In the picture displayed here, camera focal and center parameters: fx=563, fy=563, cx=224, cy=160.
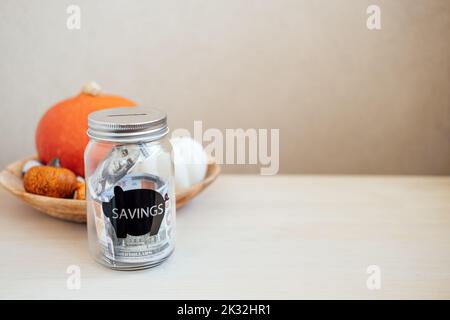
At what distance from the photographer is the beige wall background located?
3.56 feet

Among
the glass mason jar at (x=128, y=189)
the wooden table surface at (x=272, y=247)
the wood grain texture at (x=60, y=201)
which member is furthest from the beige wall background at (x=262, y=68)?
the glass mason jar at (x=128, y=189)

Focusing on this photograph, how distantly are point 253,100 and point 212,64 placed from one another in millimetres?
110

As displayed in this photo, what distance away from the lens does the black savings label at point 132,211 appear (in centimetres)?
64

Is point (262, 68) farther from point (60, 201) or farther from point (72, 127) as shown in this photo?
Answer: point (60, 201)

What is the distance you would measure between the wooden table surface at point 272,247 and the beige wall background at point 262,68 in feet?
0.64

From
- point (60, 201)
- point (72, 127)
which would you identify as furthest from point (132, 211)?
point (72, 127)

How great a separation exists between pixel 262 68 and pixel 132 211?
56 cm

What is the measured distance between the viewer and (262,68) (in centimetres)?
112

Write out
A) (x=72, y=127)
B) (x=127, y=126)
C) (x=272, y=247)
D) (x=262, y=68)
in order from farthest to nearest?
(x=262, y=68)
(x=72, y=127)
(x=272, y=247)
(x=127, y=126)

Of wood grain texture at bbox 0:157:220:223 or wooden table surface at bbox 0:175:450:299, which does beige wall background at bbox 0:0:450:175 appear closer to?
wooden table surface at bbox 0:175:450:299

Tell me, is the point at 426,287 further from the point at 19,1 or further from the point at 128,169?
the point at 19,1

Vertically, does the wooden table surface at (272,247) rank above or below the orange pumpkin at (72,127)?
below

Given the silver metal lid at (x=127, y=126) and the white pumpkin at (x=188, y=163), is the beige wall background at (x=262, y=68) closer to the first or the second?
the white pumpkin at (x=188, y=163)
